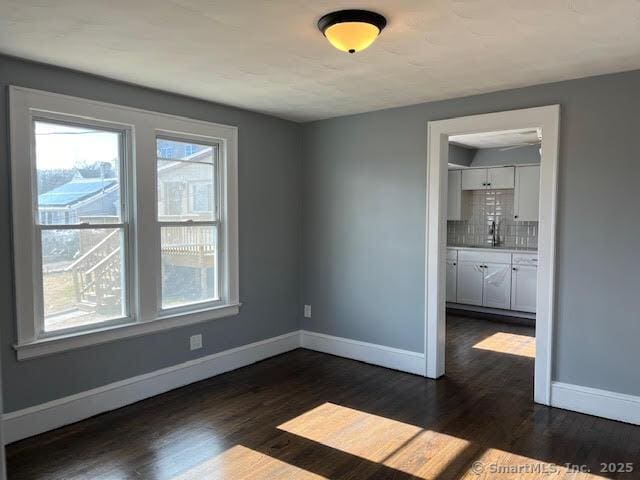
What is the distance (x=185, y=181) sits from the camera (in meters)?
3.97

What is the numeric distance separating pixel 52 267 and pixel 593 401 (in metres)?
3.91

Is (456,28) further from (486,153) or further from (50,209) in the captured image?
(486,153)

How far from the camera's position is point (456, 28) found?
2414mm

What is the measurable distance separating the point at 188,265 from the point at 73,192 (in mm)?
1126

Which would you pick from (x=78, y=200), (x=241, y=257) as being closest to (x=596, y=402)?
(x=241, y=257)

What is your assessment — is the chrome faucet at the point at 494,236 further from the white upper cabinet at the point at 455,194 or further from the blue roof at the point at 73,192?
the blue roof at the point at 73,192

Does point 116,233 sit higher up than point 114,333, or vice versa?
point 116,233

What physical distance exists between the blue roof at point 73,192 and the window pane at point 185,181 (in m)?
0.47

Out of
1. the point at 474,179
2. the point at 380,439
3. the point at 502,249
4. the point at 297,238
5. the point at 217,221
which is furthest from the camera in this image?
the point at 474,179

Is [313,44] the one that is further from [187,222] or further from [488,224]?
[488,224]

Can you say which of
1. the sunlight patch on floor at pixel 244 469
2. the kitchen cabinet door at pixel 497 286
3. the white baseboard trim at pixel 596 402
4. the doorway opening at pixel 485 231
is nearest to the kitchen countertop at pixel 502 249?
the doorway opening at pixel 485 231

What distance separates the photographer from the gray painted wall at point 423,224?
10.6 feet

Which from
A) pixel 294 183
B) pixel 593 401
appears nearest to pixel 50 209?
pixel 294 183

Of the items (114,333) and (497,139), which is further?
(497,139)
